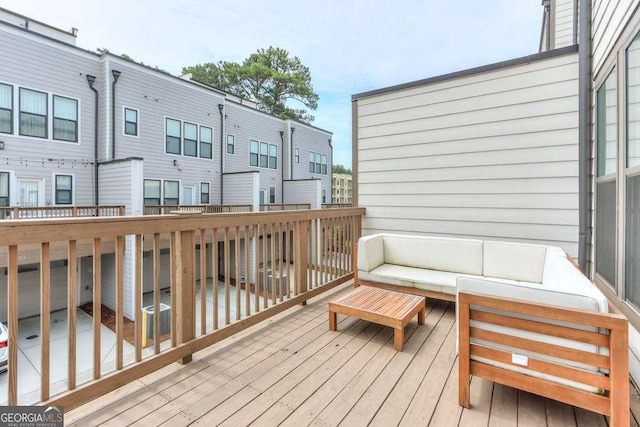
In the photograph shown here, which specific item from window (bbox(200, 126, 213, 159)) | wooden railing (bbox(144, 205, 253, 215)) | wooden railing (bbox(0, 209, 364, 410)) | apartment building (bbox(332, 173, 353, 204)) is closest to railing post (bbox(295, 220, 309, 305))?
wooden railing (bbox(0, 209, 364, 410))

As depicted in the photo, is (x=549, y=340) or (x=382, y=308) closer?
(x=549, y=340)

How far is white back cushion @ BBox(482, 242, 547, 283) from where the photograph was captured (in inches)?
122

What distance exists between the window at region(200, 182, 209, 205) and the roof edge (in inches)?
348

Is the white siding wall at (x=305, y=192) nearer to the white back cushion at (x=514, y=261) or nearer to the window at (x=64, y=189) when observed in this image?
the window at (x=64, y=189)

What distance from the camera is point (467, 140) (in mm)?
4004

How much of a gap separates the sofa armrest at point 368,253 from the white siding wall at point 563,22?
4.61 metres

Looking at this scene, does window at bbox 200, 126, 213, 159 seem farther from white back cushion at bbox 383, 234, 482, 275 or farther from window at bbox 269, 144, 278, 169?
white back cushion at bbox 383, 234, 482, 275

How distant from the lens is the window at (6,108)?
24.9ft

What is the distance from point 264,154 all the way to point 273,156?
0.60 meters

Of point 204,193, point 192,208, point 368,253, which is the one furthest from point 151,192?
point 368,253

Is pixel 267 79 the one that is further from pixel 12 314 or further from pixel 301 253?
pixel 12 314

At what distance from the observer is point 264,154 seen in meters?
14.8

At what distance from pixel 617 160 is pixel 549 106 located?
150 cm

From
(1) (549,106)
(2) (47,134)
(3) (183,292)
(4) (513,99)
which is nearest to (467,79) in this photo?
(4) (513,99)
